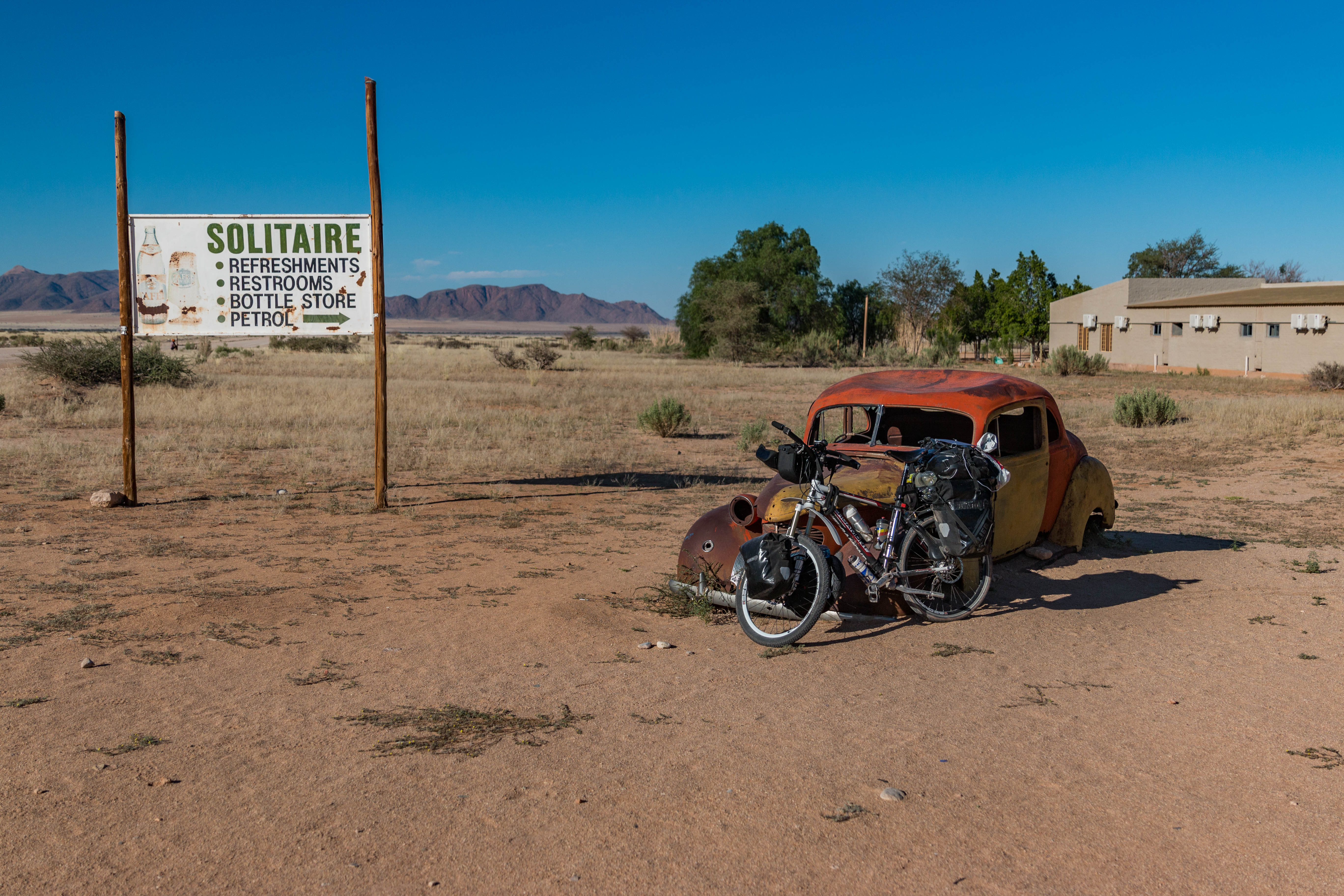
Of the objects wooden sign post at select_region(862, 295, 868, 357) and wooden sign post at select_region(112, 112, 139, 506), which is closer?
wooden sign post at select_region(112, 112, 139, 506)

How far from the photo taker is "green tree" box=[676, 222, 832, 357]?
61.5 metres

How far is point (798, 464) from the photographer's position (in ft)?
20.3

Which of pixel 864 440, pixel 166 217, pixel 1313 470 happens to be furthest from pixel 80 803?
pixel 1313 470

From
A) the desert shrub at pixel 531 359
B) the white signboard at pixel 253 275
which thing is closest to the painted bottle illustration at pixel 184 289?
the white signboard at pixel 253 275

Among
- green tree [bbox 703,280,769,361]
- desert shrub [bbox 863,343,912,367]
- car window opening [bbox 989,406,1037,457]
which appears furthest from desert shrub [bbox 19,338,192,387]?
green tree [bbox 703,280,769,361]

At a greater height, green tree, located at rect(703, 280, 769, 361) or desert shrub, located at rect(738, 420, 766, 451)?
green tree, located at rect(703, 280, 769, 361)

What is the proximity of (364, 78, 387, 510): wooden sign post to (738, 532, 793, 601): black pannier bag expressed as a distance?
6037 mm

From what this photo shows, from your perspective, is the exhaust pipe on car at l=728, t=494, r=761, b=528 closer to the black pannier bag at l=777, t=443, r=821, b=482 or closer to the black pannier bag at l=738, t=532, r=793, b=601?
the black pannier bag at l=777, t=443, r=821, b=482

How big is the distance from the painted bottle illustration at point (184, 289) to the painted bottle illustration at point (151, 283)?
62 millimetres

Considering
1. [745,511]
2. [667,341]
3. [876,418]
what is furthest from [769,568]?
[667,341]

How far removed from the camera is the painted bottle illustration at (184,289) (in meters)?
11.3

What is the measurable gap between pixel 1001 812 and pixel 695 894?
1317 millimetres

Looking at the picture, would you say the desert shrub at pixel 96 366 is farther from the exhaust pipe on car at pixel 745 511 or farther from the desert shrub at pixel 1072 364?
the desert shrub at pixel 1072 364

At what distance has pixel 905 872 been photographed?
3.37 meters
